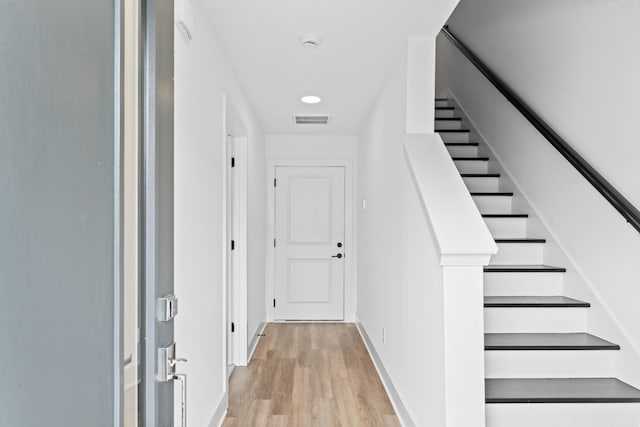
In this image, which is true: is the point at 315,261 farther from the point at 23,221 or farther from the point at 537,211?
the point at 23,221

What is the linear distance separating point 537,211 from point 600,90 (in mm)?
949

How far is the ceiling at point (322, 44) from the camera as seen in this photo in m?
2.34

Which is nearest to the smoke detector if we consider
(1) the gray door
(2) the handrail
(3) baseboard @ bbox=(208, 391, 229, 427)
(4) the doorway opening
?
(4) the doorway opening

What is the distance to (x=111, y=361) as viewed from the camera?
765mm

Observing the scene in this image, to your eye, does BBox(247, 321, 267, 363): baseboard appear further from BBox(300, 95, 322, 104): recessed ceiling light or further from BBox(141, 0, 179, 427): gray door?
BBox(141, 0, 179, 427): gray door

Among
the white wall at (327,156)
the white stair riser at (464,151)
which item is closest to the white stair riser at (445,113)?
the white stair riser at (464,151)

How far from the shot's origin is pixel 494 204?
136 inches

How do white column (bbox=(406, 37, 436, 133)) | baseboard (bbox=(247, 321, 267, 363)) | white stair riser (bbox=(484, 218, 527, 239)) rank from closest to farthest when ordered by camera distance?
white column (bbox=(406, 37, 436, 133))
white stair riser (bbox=(484, 218, 527, 239))
baseboard (bbox=(247, 321, 267, 363))

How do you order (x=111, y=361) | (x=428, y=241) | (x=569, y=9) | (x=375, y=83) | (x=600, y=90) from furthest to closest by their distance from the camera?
(x=375, y=83) → (x=569, y=9) → (x=600, y=90) → (x=428, y=241) → (x=111, y=361)

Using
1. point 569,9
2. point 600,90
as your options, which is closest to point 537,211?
point 600,90

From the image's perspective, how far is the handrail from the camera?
2.11 m

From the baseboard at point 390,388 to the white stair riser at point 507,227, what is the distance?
1286 mm

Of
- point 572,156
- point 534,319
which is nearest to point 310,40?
point 572,156

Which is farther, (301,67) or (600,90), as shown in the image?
(301,67)
